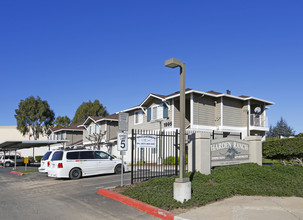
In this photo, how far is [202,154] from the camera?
11969 millimetres

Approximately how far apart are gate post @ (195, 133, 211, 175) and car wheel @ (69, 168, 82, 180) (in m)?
7.09

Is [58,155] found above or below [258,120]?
below

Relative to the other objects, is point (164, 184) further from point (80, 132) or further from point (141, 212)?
point (80, 132)

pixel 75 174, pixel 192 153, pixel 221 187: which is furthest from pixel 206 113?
pixel 221 187

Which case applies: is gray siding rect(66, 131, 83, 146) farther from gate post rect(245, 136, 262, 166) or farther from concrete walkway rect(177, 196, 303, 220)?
concrete walkway rect(177, 196, 303, 220)

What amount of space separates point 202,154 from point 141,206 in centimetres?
443

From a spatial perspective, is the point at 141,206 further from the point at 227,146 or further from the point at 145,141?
the point at 227,146

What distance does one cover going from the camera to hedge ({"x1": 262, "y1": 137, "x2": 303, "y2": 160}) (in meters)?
16.3

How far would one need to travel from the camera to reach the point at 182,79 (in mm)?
8953

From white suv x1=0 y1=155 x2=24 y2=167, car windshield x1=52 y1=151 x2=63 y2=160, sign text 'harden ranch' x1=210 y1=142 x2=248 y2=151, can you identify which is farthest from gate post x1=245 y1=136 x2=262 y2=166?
white suv x1=0 y1=155 x2=24 y2=167

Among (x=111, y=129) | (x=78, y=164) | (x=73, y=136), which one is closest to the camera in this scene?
(x=78, y=164)

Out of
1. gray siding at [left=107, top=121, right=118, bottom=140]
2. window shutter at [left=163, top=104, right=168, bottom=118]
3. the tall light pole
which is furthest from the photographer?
gray siding at [left=107, top=121, right=118, bottom=140]

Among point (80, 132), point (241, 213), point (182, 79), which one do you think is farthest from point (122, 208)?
point (80, 132)

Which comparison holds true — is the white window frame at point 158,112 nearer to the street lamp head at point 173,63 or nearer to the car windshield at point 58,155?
the car windshield at point 58,155
